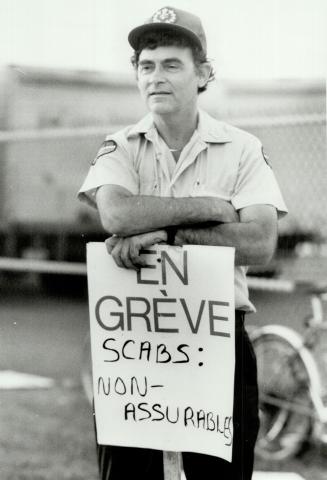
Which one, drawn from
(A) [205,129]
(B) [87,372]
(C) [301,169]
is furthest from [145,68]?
(B) [87,372]

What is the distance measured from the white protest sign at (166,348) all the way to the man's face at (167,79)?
0.51m

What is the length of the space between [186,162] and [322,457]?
2868mm

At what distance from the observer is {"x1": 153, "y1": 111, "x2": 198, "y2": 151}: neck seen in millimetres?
3203

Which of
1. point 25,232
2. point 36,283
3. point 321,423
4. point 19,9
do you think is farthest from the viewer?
point 25,232

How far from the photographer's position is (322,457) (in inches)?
213

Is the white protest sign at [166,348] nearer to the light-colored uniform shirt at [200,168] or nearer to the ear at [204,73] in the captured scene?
the light-colored uniform shirt at [200,168]

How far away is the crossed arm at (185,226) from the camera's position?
119 inches

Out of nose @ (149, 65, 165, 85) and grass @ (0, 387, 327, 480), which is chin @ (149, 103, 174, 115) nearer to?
nose @ (149, 65, 165, 85)

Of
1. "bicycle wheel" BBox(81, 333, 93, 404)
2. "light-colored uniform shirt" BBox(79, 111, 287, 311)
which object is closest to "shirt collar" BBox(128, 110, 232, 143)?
"light-colored uniform shirt" BBox(79, 111, 287, 311)

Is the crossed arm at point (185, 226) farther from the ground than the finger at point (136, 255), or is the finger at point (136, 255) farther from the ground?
the crossed arm at point (185, 226)

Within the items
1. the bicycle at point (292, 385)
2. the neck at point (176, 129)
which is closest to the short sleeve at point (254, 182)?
the neck at point (176, 129)

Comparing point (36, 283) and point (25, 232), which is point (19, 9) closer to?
point (36, 283)

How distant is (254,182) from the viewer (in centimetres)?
315

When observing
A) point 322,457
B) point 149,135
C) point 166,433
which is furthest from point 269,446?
point 149,135
